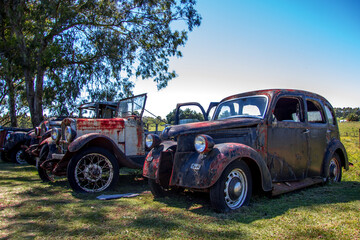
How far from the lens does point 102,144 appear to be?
5.85 m

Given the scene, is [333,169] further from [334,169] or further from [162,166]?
[162,166]

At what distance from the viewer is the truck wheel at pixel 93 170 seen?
5203 mm

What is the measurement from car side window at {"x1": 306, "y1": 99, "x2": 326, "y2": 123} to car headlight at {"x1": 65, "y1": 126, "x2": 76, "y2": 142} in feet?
15.6

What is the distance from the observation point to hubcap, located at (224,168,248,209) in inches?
145

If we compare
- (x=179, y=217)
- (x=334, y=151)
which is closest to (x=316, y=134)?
(x=334, y=151)

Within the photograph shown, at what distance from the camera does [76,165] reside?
524 centimetres

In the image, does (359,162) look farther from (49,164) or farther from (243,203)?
(49,164)

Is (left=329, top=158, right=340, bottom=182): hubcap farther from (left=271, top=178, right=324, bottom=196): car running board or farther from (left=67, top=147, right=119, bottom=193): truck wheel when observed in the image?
(left=67, top=147, right=119, bottom=193): truck wheel

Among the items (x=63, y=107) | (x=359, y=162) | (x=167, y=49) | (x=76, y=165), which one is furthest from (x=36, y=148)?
(x=167, y=49)

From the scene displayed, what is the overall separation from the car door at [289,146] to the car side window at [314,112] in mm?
289

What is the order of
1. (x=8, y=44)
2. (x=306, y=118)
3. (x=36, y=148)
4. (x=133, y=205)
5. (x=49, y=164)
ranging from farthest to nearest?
(x=8, y=44)
(x=36, y=148)
(x=49, y=164)
(x=306, y=118)
(x=133, y=205)

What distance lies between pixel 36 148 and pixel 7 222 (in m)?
4.28

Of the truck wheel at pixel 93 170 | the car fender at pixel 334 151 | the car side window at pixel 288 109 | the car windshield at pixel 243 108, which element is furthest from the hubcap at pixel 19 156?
the car fender at pixel 334 151

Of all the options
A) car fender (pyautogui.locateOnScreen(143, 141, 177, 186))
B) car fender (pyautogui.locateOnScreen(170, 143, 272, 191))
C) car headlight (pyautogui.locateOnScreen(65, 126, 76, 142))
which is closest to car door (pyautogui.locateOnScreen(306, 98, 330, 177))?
car fender (pyautogui.locateOnScreen(170, 143, 272, 191))
